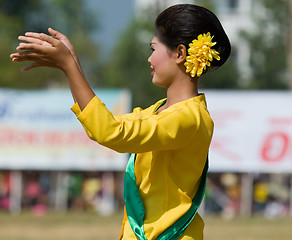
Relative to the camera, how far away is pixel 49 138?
44.2 ft

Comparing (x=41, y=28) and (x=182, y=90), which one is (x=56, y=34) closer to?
(x=182, y=90)

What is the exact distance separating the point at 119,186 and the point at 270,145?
3.01 meters

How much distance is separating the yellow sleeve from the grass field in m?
7.52

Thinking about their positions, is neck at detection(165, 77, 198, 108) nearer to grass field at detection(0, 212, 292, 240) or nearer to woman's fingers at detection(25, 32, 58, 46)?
woman's fingers at detection(25, 32, 58, 46)

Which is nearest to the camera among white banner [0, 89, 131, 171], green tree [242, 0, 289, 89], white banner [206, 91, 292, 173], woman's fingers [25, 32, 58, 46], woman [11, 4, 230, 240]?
woman's fingers [25, 32, 58, 46]

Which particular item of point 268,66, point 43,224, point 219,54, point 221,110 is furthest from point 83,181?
point 268,66

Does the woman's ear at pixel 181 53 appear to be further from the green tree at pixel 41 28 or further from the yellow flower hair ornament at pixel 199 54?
the green tree at pixel 41 28

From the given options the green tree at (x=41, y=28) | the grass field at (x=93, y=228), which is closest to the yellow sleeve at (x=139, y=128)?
the grass field at (x=93, y=228)

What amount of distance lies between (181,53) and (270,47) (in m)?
23.4

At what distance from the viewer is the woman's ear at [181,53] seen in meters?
2.64

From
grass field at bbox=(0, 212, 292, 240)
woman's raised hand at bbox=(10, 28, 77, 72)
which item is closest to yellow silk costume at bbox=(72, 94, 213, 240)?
woman's raised hand at bbox=(10, 28, 77, 72)

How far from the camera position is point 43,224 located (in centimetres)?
1166

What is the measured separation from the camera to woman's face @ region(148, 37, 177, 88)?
8.70 ft

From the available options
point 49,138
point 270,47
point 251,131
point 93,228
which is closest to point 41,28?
point 270,47
